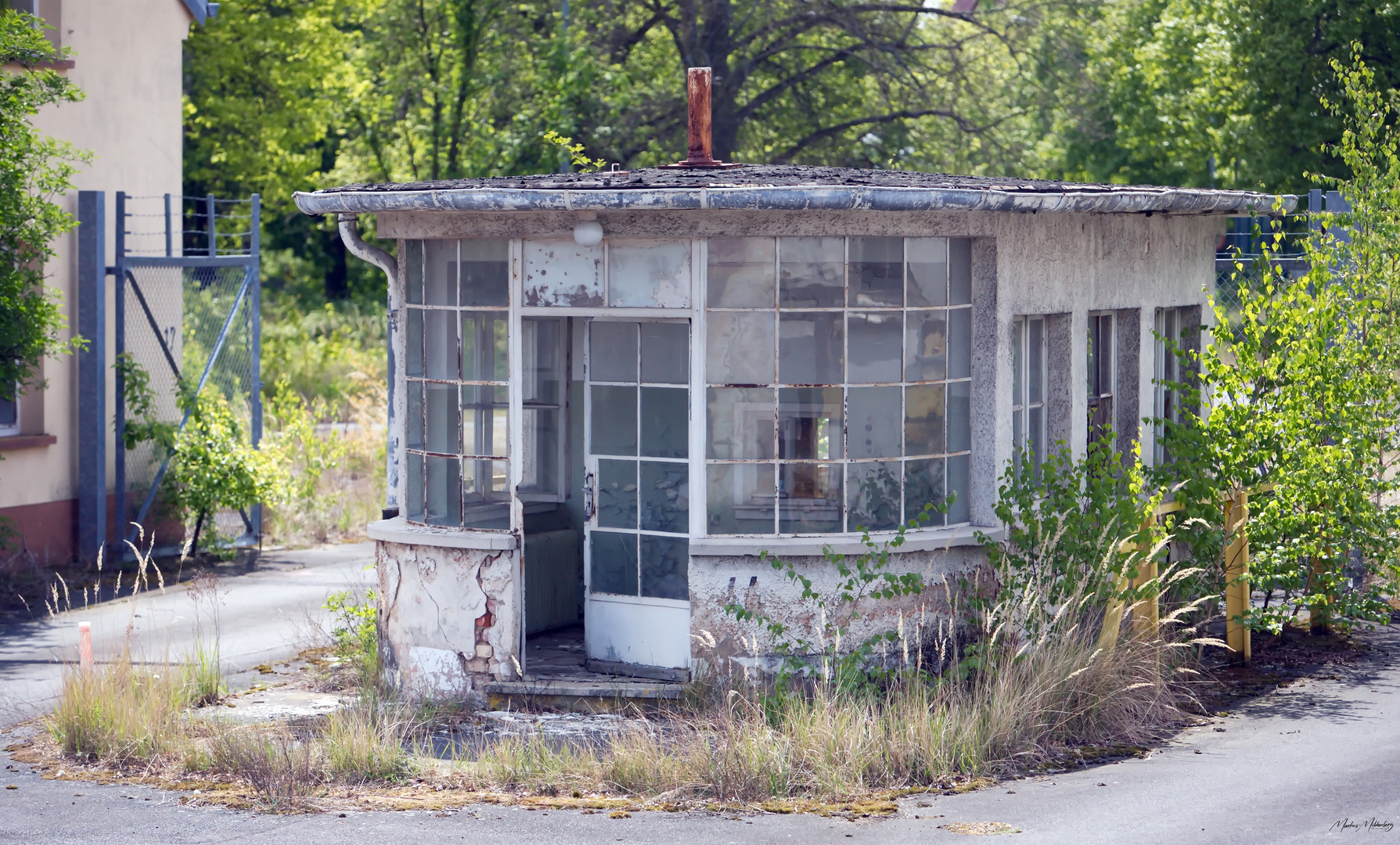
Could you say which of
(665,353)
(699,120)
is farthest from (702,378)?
(699,120)

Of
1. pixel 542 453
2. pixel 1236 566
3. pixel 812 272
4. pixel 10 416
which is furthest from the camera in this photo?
pixel 10 416

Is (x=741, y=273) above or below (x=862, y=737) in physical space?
above

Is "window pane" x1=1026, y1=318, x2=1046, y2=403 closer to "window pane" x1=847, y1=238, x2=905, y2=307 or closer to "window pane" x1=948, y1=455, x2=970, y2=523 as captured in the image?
"window pane" x1=948, y1=455, x2=970, y2=523

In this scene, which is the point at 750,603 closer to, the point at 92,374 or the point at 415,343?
the point at 415,343

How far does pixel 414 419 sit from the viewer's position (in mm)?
8938

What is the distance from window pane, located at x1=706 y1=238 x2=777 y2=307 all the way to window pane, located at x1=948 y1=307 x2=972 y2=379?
112 centimetres

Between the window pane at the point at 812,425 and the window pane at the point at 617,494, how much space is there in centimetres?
92

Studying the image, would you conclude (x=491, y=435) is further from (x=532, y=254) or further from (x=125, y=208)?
(x=125, y=208)

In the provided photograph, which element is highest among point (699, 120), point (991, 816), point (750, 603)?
point (699, 120)

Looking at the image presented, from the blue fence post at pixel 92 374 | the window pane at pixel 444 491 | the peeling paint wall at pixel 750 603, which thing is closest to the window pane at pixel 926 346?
the peeling paint wall at pixel 750 603

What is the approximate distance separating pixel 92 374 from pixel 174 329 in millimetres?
1303

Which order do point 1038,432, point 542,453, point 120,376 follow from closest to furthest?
point 1038,432, point 542,453, point 120,376

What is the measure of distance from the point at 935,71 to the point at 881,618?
49.4ft

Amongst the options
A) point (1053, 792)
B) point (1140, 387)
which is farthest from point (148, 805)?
point (1140, 387)
